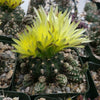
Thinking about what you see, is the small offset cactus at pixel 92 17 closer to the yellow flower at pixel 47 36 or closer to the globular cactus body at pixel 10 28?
the globular cactus body at pixel 10 28

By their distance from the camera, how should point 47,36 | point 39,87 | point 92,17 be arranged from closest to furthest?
point 47,36 < point 39,87 < point 92,17

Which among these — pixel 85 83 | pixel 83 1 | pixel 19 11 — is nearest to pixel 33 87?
pixel 85 83

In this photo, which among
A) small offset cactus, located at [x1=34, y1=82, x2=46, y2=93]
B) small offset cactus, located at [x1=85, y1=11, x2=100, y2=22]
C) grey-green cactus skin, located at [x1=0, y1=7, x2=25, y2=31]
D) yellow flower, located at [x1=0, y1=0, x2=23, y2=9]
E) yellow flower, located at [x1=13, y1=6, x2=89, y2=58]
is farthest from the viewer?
small offset cactus, located at [x1=85, y1=11, x2=100, y2=22]

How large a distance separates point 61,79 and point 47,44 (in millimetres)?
316

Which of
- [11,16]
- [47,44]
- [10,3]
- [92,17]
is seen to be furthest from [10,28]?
[92,17]

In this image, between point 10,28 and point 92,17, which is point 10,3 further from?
point 92,17

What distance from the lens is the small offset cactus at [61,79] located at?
1.11 metres

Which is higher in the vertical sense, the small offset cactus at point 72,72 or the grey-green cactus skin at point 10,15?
the grey-green cactus skin at point 10,15

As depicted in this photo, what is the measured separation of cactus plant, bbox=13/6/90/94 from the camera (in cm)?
95

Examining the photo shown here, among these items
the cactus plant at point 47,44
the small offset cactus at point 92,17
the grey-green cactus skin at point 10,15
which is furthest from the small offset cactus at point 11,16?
the small offset cactus at point 92,17

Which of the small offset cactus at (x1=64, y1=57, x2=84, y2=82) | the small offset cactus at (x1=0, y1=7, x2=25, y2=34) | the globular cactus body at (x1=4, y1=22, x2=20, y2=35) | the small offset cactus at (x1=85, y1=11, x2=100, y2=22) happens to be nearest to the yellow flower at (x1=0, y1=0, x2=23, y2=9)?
the small offset cactus at (x1=0, y1=7, x2=25, y2=34)

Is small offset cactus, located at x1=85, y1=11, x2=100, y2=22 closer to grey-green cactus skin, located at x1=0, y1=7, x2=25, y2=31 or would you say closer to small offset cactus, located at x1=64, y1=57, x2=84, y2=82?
grey-green cactus skin, located at x1=0, y1=7, x2=25, y2=31

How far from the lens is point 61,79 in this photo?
1.12 meters

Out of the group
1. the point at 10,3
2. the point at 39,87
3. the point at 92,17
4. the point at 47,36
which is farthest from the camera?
the point at 92,17
